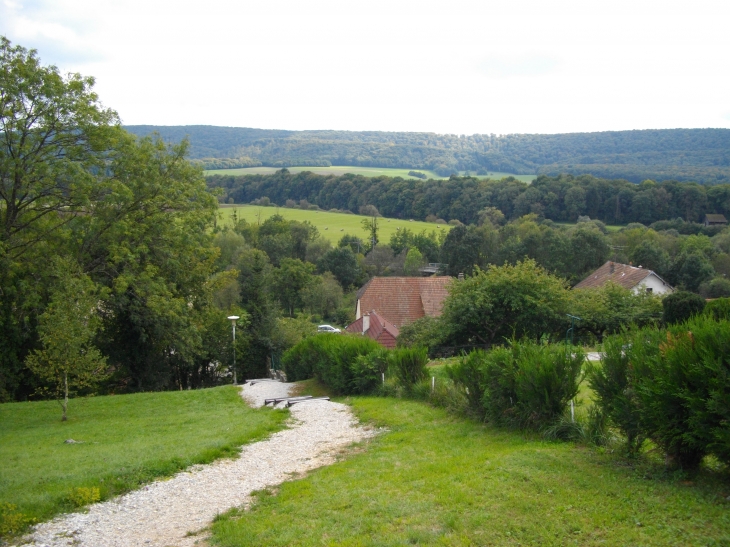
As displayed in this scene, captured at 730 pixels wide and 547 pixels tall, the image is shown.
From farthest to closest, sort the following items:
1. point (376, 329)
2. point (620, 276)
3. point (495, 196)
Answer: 1. point (495, 196)
2. point (620, 276)
3. point (376, 329)

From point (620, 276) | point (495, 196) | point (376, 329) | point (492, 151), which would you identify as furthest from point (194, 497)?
point (492, 151)

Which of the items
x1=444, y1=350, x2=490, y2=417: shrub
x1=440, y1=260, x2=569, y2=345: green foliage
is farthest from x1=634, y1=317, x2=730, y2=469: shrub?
x1=440, y1=260, x2=569, y2=345: green foliage

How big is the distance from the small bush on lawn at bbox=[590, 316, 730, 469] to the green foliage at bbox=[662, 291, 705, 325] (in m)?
16.1

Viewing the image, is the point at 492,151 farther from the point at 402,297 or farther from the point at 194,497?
the point at 194,497

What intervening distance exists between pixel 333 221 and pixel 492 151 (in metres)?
72.8

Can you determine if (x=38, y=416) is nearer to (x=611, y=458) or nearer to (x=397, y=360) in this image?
(x=397, y=360)

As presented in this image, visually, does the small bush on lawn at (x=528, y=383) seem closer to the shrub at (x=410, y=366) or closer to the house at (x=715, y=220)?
the shrub at (x=410, y=366)

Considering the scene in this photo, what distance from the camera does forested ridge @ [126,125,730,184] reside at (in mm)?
118562

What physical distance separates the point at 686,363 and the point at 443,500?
3.25 m

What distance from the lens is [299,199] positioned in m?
115

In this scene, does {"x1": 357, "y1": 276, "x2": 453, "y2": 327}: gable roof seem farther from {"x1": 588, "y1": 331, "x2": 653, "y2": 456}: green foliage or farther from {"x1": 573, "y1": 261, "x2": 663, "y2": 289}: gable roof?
{"x1": 588, "y1": 331, "x2": 653, "y2": 456}: green foliage

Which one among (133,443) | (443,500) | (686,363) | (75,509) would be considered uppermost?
(686,363)

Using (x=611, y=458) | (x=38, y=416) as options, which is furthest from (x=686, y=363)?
(x=38, y=416)

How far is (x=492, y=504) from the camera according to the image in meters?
7.17
